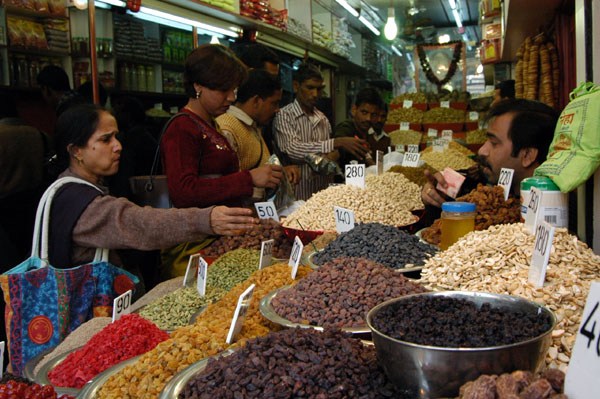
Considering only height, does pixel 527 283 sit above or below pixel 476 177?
below

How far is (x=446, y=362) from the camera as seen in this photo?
0.85m

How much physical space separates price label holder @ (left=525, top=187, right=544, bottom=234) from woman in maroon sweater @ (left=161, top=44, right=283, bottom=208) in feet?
4.36

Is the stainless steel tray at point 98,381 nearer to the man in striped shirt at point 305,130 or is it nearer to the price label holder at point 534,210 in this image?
the price label holder at point 534,210

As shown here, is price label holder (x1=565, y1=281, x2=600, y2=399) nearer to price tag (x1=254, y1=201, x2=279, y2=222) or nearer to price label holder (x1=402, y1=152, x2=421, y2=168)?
price tag (x1=254, y1=201, x2=279, y2=222)

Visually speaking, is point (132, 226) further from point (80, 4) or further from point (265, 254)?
point (80, 4)

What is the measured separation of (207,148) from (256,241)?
0.62 meters

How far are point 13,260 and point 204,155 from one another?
1.02 metres

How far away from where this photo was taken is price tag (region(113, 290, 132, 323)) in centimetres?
161

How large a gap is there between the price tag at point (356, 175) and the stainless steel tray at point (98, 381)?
1638mm

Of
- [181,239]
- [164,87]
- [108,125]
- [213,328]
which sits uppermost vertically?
[164,87]

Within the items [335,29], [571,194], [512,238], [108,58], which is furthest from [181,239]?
[335,29]

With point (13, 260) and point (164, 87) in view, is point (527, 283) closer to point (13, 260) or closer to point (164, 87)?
point (13, 260)

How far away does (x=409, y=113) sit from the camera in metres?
6.82

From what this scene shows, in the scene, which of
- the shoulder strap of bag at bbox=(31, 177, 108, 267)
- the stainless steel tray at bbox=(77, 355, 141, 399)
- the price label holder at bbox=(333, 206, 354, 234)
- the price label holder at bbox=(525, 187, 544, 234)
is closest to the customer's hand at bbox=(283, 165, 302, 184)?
the price label holder at bbox=(333, 206, 354, 234)
